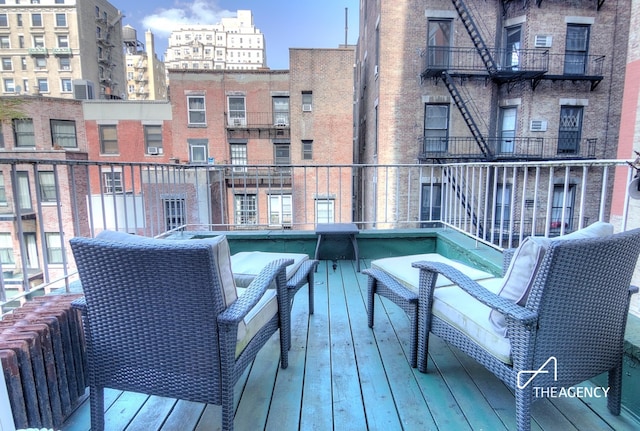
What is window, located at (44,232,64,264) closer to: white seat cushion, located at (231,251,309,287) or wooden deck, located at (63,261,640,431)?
white seat cushion, located at (231,251,309,287)

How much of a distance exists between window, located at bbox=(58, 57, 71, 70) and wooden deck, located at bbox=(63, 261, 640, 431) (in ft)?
104

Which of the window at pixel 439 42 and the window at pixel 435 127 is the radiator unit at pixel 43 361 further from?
the window at pixel 439 42

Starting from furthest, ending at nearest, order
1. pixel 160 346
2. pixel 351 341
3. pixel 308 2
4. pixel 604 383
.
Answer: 1. pixel 308 2
2. pixel 351 341
3. pixel 604 383
4. pixel 160 346

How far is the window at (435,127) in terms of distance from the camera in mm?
10438

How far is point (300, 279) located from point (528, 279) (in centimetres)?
124

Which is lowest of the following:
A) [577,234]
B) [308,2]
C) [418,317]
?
[418,317]

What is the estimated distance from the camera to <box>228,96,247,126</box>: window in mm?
14336

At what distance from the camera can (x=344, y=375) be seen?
1.65 m

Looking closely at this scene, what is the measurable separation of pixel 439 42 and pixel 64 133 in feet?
55.0

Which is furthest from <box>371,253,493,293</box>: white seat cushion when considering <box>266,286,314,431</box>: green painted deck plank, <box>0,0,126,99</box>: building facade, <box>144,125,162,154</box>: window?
<box>0,0,126,99</box>: building facade

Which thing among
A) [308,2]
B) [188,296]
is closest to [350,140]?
[308,2]

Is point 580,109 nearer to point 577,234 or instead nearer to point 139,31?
point 577,234

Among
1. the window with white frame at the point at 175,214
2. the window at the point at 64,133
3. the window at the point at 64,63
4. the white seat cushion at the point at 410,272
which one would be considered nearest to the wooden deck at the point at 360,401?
the white seat cushion at the point at 410,272

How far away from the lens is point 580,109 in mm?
10125
